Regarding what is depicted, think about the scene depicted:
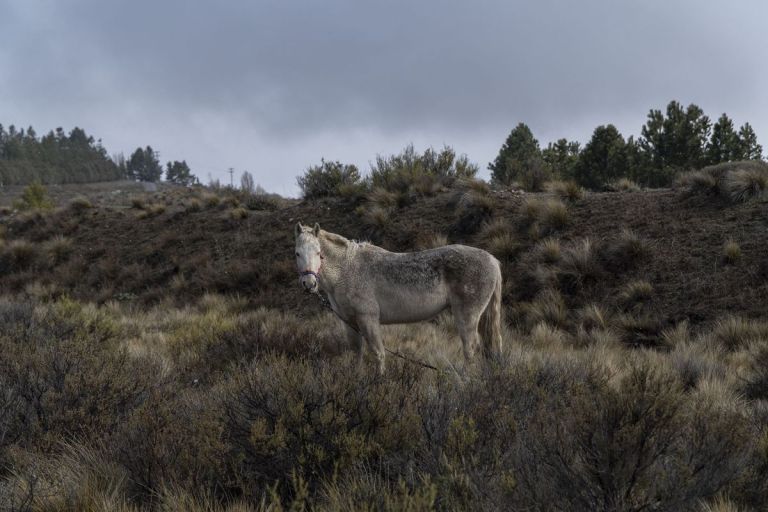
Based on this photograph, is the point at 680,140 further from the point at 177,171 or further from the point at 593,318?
the point at 177,171

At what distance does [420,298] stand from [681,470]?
12.2 ft

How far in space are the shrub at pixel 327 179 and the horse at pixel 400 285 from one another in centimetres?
1260

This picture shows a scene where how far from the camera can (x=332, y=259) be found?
614cm

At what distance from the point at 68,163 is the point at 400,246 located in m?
116

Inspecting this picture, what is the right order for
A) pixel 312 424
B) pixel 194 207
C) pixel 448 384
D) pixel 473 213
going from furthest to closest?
pixel 194 207
pixel 473 213
pixel 448 384
pixel 312 424

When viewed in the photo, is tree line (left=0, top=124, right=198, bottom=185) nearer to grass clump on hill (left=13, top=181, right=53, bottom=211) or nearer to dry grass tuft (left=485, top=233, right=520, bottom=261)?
grass clump on hill (left=13, top=181, right=53, bottom=211)

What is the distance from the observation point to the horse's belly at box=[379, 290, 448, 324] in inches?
241

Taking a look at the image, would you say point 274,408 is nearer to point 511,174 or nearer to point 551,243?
point 551,243

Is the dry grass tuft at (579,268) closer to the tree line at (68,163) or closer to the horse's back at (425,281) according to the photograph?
the horse's back at (425,281)

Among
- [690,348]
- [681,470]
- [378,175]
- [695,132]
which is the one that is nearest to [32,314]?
[681,470]

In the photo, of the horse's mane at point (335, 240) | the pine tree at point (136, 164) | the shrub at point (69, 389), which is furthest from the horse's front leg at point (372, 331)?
the pine tree at point (136, 164)

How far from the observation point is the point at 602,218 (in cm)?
1266

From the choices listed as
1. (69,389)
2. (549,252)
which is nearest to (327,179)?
(549,252)

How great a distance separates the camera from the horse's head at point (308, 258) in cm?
539
